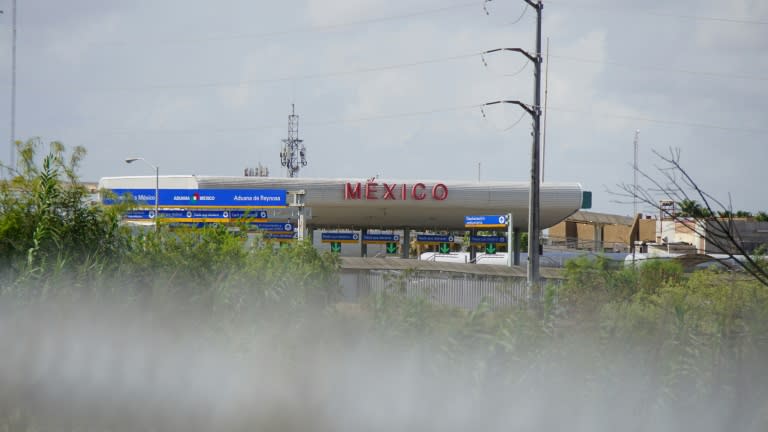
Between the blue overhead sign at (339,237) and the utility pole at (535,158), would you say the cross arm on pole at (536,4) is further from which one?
the blue overhead sign at (339,237)

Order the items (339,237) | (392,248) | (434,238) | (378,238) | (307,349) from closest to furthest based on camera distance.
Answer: (307,349)
(339,237)
(378,238)
(392,248)
(434,238)

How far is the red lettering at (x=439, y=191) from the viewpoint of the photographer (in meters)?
59.7

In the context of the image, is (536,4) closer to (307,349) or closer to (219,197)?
(307,349)

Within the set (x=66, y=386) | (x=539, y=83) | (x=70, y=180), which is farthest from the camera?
(x=539, y=83)

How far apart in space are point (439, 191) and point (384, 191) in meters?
3.93

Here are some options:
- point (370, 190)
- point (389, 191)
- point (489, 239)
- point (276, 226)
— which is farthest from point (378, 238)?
point (276, 226)

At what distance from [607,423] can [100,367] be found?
6319mm

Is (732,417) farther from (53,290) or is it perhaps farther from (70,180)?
(70,180)

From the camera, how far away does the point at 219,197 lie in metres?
49.8

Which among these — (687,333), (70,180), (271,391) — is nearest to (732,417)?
(687,333)

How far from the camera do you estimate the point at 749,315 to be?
9203mm

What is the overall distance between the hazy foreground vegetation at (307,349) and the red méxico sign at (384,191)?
4557 centimetres

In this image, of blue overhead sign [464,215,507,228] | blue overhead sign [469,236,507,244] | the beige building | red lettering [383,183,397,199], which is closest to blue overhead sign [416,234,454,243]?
blue overhead sign [469,236,507,244]

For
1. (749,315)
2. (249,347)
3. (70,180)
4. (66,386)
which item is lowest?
(66,386)
